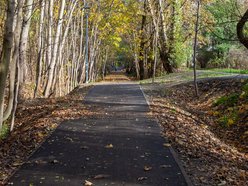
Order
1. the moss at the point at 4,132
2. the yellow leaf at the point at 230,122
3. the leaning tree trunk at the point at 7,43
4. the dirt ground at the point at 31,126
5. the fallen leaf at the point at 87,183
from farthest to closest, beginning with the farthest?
the yellow leaf at the point at 230,122 < the moss at the point at 4,132 < the dirt ground at the point at 31,126 < the leaning tree trunk at the point at 7,43 < the fallen leaf at the point at 87,183

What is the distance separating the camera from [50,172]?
7.12 meters

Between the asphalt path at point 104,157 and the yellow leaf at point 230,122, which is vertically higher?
the asphalt path at point 104,157

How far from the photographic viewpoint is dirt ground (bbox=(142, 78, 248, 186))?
7332 mm

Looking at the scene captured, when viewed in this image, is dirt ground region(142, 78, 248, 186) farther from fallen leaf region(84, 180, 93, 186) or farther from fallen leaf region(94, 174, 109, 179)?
fallen leaf region(84, 180, 93, 186)

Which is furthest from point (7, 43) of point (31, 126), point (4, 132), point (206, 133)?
point (206, 133)

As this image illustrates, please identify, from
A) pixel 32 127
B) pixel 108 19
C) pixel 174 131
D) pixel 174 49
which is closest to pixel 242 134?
pixel 174 131

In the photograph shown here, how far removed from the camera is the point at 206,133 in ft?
36.7

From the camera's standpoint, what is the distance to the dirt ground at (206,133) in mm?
7332

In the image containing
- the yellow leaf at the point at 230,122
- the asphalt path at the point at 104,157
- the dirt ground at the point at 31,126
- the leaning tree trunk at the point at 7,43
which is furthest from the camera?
the yellow leaf at the point at 230,122

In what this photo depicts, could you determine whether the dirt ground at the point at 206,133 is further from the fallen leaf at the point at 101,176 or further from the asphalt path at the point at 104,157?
the fallen leaf at the point at 101,176

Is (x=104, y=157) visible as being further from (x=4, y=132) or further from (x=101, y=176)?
(x=4, y=132)

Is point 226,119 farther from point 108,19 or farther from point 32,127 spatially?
point 108,19

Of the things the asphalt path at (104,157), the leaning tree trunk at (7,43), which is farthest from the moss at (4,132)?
the leaning tree trunk at (7,43)

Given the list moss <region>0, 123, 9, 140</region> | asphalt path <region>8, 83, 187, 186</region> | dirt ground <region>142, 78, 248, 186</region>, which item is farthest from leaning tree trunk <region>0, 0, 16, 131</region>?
moss <region>0, 123, 9, 140</region>
